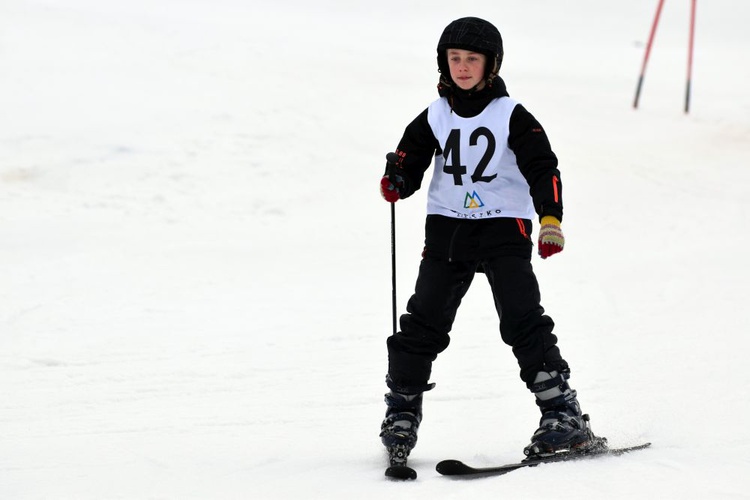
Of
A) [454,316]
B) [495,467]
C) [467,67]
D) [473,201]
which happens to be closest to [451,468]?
[495,467]

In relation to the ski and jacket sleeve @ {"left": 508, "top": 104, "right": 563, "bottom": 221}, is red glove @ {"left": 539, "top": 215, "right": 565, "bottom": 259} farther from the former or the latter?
the ski

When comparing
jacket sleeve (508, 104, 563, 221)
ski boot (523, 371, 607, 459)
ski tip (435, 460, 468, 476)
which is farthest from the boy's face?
ski tip (435, 460, 468, 476)

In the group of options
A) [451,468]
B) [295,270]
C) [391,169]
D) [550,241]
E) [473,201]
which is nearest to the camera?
[550,241]

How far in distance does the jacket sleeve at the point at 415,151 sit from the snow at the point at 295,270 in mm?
Answer: 1057

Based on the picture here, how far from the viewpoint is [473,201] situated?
354 centimetres

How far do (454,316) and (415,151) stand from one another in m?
0.64

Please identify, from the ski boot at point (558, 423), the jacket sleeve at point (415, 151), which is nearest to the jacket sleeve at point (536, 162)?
the jacket sleeve at point (415, 151)

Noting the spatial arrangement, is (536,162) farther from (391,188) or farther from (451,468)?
(451,468)

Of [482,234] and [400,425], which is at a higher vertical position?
[482,234]

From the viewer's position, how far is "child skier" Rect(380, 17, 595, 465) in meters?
3.43

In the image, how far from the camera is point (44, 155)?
9383mm

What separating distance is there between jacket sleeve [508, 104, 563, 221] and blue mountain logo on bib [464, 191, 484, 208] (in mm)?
182

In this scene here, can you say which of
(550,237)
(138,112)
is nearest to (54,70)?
(138,112)

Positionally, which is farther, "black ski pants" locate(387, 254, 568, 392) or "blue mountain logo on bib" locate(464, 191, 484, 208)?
"blue mountain logo on bib" locate(464, 191, 484, 208)
